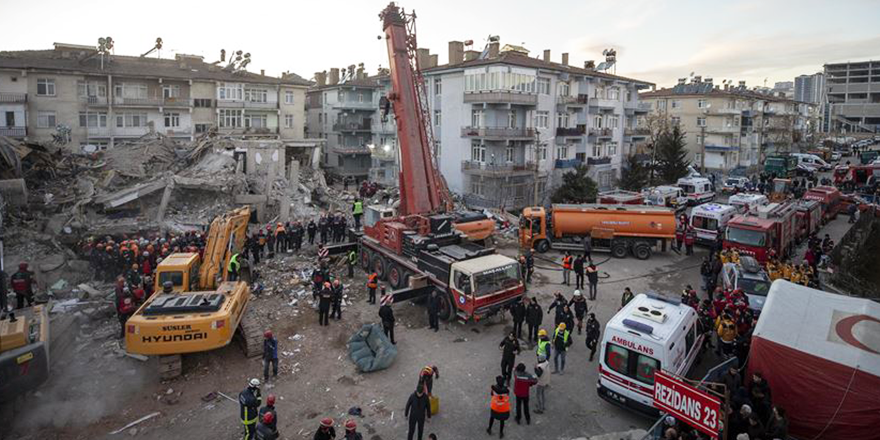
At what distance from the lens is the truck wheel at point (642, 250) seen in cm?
2428

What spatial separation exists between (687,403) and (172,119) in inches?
1630

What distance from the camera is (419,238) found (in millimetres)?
18328

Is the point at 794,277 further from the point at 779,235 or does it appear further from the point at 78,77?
the point at 78,77

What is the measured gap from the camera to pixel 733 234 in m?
22.1

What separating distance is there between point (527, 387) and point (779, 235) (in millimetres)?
18016

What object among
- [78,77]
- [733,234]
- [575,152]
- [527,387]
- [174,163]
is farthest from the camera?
[575,152]

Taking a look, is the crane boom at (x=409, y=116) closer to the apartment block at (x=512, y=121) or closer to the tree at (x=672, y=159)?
the apartment block at (x=512, y=121)

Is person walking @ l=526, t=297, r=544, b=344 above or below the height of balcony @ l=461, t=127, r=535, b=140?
below

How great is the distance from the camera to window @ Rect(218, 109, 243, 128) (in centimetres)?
4181

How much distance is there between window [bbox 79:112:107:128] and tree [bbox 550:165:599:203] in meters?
33.4

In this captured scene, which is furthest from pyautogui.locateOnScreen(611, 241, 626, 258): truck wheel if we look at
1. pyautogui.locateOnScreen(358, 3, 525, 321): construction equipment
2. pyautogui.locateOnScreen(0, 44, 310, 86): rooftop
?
pyautogui.locateOnScreen(0, 44, 310, 86): rooftop

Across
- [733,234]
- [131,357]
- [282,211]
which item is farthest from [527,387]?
[282,211]

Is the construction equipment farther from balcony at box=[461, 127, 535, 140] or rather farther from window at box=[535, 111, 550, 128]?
window at box=[535, 111, 550, 128]

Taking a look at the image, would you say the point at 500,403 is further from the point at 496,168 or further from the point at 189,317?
the point at 496,168
